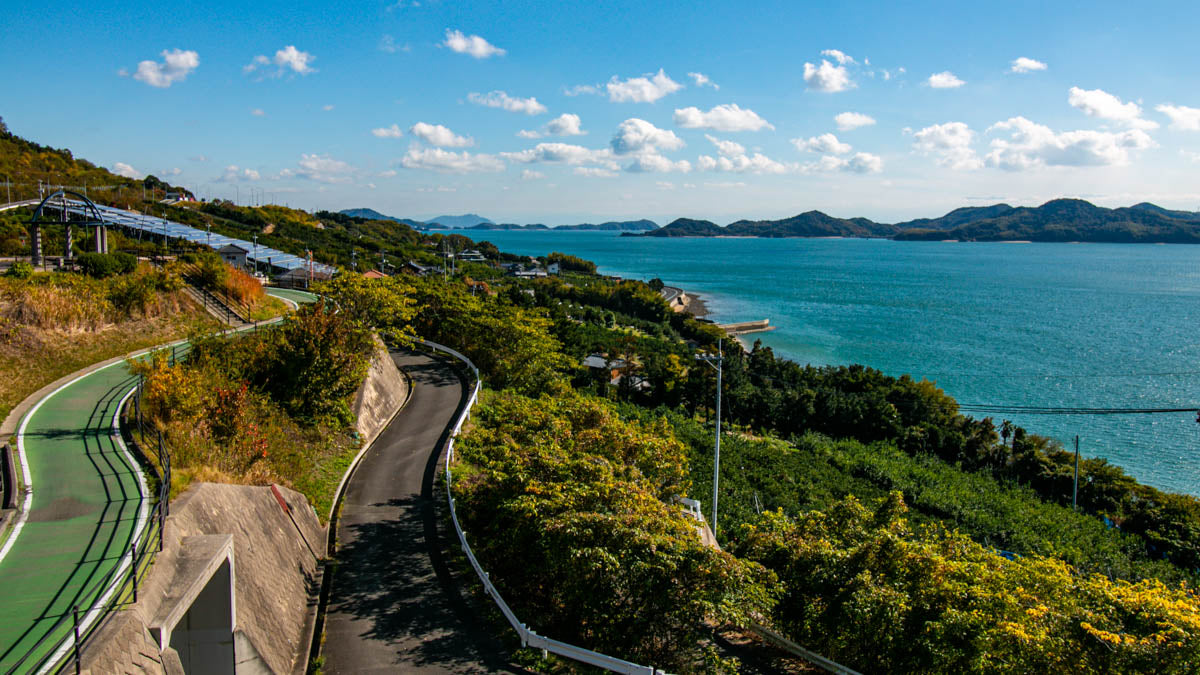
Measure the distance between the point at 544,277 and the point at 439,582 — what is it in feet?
345

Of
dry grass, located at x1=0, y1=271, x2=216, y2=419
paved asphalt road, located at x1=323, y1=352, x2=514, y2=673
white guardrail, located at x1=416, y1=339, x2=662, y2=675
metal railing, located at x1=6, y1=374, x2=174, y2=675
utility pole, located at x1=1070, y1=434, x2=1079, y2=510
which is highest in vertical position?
dry grass, located at x1=0, y1=271, x2=216, y2=419

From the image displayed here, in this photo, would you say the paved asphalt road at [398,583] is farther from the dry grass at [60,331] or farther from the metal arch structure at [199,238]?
the metal arch structure at [199,238]

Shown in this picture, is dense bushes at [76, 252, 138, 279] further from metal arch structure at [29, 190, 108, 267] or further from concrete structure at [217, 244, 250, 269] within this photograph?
concrete structure at [217, 244, 250, 269]

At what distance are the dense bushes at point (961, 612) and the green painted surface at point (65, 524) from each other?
10.9m

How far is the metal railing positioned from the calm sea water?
166 ft

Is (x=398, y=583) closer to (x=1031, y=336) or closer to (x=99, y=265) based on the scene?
(x=99, y=265)

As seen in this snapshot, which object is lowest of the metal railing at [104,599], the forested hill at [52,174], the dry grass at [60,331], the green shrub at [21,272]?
the metal railing at [104,599]

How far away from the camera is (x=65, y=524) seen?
10344mm

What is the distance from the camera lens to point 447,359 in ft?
99.2

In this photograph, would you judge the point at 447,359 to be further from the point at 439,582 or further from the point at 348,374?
the point at 439,582

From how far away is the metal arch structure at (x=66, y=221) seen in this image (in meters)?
24.9

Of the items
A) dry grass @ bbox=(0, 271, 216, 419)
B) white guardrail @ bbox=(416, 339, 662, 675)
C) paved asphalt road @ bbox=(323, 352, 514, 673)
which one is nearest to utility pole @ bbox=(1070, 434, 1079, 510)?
paved asphalt road @ bbox=(323, 352, 514, 673)

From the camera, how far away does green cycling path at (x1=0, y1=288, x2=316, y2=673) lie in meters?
8.08

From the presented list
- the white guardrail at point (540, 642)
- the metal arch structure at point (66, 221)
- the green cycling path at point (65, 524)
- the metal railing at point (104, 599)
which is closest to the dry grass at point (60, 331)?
the green cycling path at point (65, 524)
